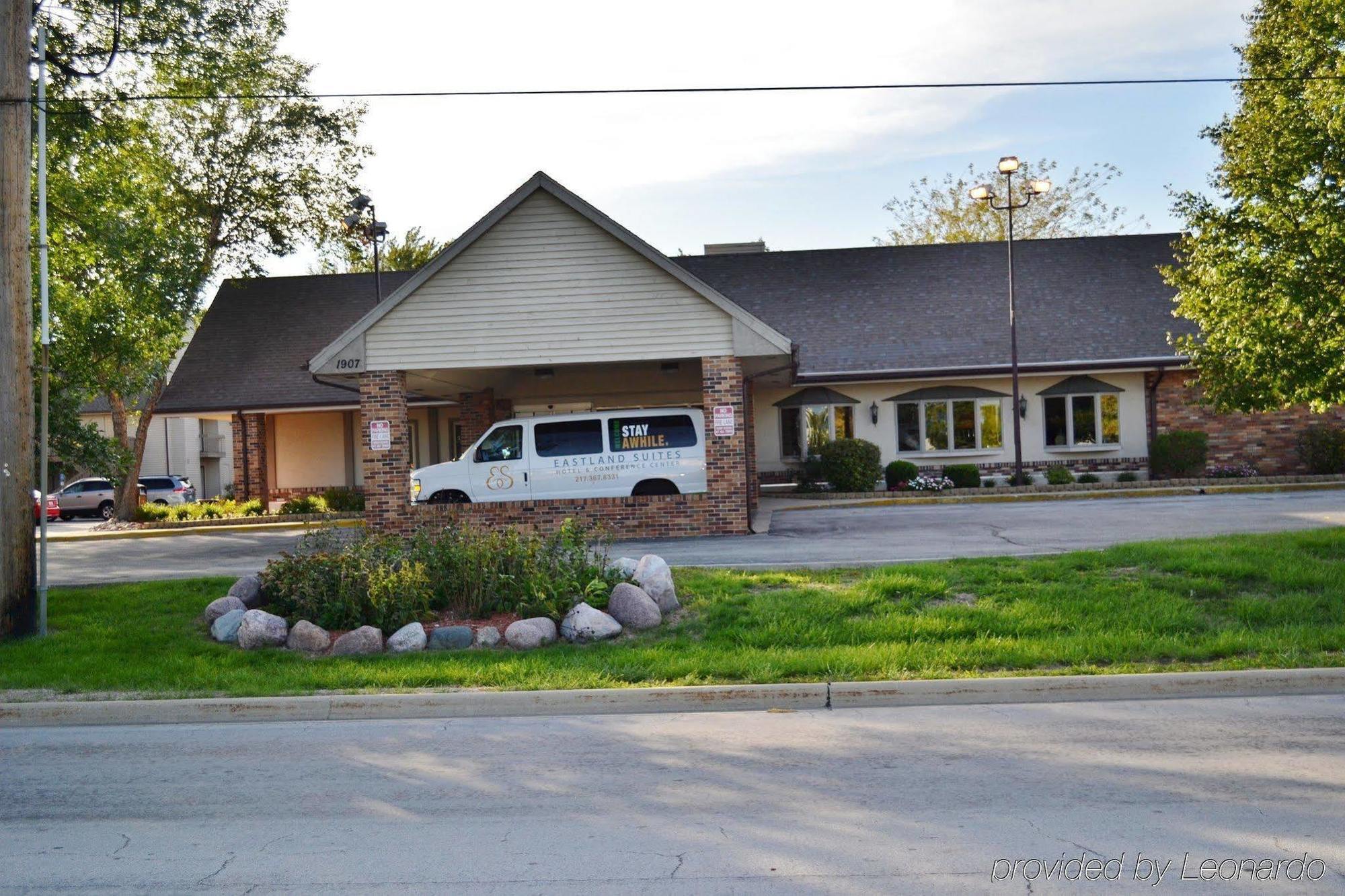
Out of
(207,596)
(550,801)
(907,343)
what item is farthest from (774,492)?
(550,801)

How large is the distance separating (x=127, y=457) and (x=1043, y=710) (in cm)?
A: 1481

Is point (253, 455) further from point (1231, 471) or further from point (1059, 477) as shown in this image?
point (1231, 471)

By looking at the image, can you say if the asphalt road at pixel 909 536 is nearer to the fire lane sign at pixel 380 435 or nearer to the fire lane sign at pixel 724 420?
the fire lane sign at pixel 724 420

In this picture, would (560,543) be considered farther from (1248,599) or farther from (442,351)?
(442,351)

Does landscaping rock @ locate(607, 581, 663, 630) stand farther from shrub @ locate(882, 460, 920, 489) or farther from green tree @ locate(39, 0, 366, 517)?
shrub @ locate(882, 460, 920, 489)

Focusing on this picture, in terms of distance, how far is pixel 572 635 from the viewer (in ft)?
34.0

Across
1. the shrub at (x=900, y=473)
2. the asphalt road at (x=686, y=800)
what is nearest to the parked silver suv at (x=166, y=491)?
the shrub at (x=900, y=473)

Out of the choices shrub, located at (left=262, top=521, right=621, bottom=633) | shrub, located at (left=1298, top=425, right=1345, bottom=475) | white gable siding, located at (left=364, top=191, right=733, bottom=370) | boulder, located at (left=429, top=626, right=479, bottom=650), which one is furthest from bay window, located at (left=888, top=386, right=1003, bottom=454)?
boulder, located at (left=429, top=626, right=479, bottom=650)

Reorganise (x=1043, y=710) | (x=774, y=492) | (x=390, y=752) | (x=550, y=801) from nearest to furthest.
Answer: (x=550, y=801), (x=390, y=752), (x=1043, y=710), (x=774, y=492)

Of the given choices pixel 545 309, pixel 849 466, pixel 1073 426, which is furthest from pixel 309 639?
pixel 1073 426

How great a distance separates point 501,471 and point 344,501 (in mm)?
10465

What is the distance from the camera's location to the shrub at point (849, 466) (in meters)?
27.0

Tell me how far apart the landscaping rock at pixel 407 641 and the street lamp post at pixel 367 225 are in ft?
62.5

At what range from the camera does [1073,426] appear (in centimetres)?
2892
